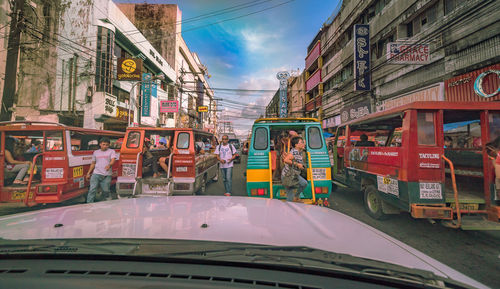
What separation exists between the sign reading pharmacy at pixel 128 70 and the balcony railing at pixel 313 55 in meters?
21.9

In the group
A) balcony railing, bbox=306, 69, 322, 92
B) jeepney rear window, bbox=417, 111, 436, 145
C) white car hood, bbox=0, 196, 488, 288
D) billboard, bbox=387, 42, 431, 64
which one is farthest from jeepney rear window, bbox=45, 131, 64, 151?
balcony railing, bbox=306, 69, 322, 92

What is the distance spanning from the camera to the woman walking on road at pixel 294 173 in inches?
190

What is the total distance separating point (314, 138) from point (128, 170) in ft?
16.8

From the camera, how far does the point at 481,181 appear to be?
560 cm

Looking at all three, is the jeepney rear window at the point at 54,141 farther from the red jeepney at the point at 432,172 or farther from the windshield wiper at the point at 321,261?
the red jeepney at the point at 432,172

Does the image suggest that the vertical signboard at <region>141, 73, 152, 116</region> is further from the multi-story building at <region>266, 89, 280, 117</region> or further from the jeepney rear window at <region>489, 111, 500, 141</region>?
the multi-story building at <region>266, 89, 280, 117</region>

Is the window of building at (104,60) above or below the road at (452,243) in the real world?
above

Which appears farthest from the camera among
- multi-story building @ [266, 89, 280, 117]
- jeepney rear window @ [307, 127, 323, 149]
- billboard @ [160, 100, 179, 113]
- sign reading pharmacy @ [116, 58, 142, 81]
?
multi-story building @ [266, 89, 280, 117]

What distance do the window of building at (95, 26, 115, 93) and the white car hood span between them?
779 inches

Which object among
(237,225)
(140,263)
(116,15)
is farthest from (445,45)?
(116,15)

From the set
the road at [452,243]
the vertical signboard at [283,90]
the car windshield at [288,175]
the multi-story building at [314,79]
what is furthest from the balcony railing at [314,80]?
the road at [452,243]

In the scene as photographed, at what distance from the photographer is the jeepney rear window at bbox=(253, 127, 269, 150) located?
19.1 ft

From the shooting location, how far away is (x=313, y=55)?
1232 inches

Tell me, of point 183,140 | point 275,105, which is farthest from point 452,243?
point 275,105
